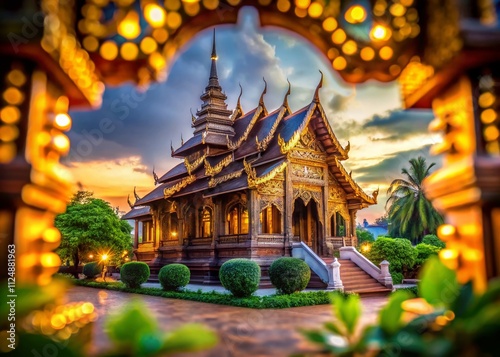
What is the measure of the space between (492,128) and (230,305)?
30.1 feet

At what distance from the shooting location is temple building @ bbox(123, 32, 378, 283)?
53.4 feet

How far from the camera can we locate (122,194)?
28.3m

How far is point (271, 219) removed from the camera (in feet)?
63.6

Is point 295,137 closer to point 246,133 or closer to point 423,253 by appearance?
point 246,133

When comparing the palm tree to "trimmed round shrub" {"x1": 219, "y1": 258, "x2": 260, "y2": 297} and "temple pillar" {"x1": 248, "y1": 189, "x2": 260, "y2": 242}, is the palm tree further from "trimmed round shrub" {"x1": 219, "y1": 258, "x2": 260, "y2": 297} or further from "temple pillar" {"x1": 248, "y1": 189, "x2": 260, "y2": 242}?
"trimmed round shrub" {"x1": 219, "y1": 258, "x2": 260, "y2": 297}

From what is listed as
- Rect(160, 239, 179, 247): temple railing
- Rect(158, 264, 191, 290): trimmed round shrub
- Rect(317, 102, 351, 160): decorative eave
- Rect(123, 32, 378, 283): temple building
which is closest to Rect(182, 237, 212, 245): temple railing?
Rect(123, 32, 378, 283): temple building

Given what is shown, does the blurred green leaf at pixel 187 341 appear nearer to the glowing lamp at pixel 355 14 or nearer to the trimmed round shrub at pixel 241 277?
the glowing lamp at pixel 355 14

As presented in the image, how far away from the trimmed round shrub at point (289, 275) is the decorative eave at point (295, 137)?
16.6ft

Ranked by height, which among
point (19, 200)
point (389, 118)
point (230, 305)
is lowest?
point (230, 305)

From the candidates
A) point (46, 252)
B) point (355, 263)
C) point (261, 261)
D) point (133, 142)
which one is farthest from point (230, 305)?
point (133, 142)

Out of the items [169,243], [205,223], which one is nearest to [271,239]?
[205,223]

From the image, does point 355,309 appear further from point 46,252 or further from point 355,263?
point 355,263

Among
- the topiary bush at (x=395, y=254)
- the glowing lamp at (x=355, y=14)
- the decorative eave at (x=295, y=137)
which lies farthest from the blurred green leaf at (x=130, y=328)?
the topiary bush at (x=395, y=254)

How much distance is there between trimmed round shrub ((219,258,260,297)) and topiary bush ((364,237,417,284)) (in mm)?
8520
